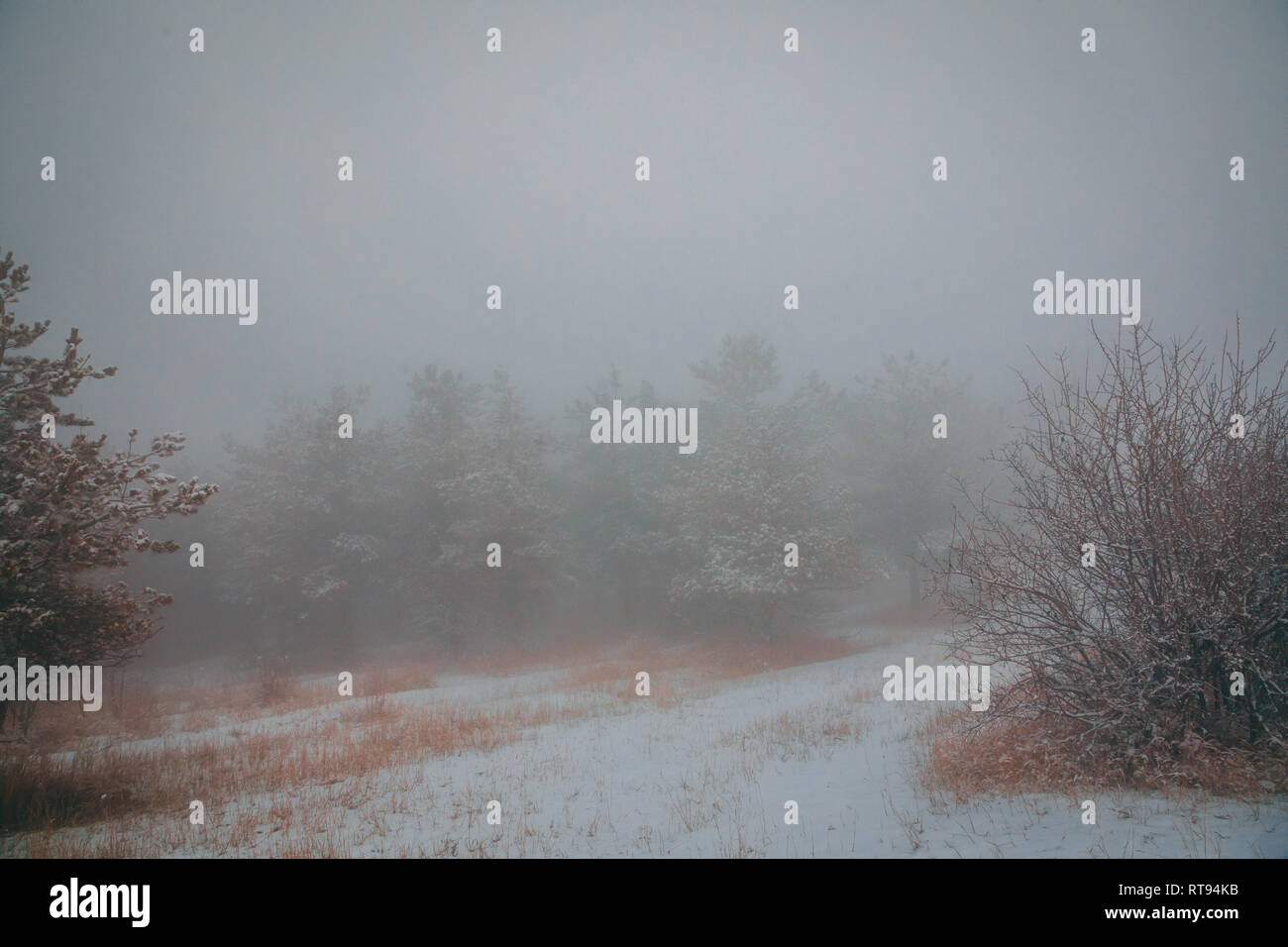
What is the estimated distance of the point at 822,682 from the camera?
1691cm

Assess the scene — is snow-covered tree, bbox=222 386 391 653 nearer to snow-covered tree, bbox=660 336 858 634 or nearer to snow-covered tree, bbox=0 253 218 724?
snow-covered tree, bbox=660 336 858 634

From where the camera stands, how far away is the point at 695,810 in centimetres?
730

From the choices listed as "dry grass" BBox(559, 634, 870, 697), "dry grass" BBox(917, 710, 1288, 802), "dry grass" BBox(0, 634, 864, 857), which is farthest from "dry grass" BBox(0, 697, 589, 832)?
"dry grass" BBox(917, 710, 1288, 802)

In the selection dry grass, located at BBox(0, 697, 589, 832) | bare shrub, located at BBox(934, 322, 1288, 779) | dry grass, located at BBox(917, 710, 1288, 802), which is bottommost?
dry grass, located at BBox(0, 697, 589, 832)

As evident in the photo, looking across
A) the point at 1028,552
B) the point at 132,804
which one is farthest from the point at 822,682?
the point at 132,804

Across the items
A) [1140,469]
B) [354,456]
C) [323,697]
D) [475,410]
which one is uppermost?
[475,410]

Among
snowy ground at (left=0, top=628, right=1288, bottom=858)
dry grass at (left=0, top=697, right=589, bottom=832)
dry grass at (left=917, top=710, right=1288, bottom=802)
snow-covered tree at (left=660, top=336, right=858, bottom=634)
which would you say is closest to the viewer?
snowy ground at (left=0, top=628, right=1288, bottom=858)

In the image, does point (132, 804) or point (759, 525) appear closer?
point (132, 804)

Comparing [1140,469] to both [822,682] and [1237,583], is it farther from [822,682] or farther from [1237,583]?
[822,682]

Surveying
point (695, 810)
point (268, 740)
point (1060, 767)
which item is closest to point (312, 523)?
point (268, 740)

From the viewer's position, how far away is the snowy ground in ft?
17.4

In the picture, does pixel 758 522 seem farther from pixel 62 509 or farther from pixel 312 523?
pixel 312 523
